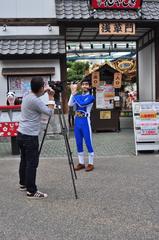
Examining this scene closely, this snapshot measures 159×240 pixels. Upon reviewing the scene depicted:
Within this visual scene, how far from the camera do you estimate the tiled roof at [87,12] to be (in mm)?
11648

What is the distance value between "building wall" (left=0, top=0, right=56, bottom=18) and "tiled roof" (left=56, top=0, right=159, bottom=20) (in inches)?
13.2

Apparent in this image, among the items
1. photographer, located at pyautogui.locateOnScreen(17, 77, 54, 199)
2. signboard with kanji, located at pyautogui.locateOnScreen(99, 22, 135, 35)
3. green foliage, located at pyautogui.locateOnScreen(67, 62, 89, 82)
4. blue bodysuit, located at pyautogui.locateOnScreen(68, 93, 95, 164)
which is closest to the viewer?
photographer, located at pyautogui.locateOnScreen(17, 77, 54, 199)

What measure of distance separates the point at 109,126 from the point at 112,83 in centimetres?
159

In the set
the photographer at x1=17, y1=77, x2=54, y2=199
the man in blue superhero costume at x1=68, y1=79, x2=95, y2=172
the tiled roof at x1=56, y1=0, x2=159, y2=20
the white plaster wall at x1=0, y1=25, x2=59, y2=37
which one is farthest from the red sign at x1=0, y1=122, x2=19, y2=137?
the tiled roof at x1=56, y1=0, x2=159, y2=20

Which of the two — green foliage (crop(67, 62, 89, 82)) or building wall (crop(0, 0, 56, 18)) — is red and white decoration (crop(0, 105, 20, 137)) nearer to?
building wall (crop(0, 0, 56, 18))

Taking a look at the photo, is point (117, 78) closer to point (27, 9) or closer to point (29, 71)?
point (29, 71)

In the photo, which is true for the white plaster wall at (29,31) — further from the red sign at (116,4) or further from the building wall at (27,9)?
the red sign at (116,4)

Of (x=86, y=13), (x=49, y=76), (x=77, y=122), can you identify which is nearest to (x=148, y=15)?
(x=86, y=13)

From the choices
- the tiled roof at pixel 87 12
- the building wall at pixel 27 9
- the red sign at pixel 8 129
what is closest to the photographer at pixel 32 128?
the red sign at pixel 8 129

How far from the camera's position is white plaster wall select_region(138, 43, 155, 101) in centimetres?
1402

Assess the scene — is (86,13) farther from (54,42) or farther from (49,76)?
(49,76)

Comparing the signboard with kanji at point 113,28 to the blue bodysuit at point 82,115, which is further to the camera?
the signboard with kanji at point 113,28

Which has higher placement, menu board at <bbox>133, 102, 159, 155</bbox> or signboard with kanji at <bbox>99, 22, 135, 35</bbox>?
signboard with kanji at <bbox>99, 22, 135, 35</bbox>

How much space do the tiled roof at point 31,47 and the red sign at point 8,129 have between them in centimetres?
288
